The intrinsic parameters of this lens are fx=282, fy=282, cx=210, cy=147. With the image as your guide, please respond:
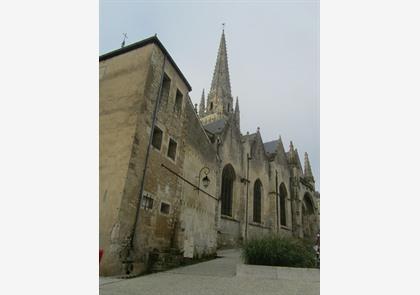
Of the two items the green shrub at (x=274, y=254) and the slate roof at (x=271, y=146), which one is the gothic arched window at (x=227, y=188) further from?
the slate roof at (x=271, y=146)

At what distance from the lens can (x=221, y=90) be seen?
38.1 meters

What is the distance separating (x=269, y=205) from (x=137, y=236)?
13.7 meters

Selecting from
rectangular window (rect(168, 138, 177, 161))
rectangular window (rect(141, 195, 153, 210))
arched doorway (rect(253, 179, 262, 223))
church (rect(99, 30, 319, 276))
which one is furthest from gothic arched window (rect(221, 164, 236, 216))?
rectangular window (rect(141, 195, 153, 210))

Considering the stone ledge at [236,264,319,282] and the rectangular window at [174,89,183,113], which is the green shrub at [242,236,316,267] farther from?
the rectangular window at [174,89,183,113]

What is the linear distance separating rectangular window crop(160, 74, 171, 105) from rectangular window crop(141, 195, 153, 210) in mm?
2713

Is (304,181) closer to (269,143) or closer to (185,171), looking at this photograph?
(269,143)

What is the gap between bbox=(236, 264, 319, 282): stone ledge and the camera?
5.15 m

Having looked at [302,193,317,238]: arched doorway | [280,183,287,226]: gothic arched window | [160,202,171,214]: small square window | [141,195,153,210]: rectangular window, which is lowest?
[302,193,317,238]: arched doorway

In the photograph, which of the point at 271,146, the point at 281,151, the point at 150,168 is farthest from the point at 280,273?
the point at 271,146

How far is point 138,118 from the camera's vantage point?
21.8 ft

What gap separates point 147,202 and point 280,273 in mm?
3384

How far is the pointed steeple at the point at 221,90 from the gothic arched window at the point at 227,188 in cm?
2119

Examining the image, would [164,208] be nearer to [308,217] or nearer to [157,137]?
[157,137]

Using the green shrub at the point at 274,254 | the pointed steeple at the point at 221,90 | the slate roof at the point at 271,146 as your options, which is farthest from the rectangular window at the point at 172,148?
the pointed steeple at the point at 221,90
